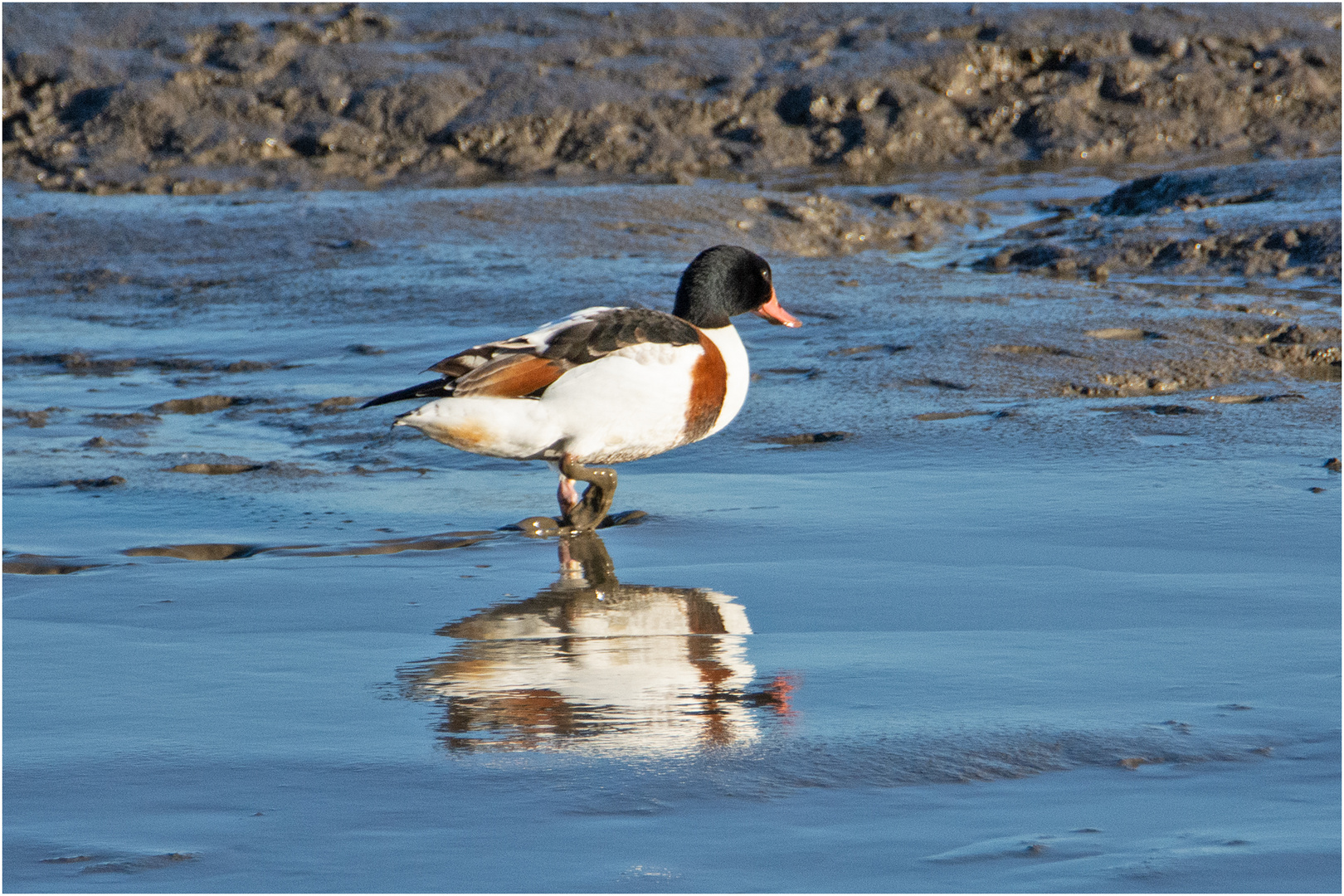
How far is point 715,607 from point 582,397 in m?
1.07

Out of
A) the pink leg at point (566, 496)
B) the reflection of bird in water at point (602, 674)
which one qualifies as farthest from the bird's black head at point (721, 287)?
the reflection of bird in water at point (602, 674)

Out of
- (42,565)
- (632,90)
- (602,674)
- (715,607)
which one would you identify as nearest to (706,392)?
(715,607)

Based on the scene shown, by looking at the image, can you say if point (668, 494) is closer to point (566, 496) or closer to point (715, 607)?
point (566, 496)

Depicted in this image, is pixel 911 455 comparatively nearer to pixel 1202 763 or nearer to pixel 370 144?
pixel 1202 763

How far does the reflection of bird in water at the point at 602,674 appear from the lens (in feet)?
10.0

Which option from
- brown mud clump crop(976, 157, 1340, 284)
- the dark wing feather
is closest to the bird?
the dark wing feather

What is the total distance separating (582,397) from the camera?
4797mm

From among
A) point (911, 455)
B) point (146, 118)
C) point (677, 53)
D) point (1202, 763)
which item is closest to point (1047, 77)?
point (677, 53)

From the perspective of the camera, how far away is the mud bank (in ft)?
41.4

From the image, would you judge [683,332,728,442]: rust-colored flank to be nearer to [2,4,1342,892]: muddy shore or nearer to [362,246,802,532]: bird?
[362,246,802,532]: bird

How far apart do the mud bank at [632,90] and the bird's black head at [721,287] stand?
650cm

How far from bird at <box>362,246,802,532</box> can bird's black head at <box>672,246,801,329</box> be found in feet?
1.15

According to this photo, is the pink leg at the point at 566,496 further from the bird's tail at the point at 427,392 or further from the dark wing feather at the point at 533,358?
the bird's tail at the point at 427,392

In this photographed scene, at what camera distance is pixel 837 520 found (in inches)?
190
